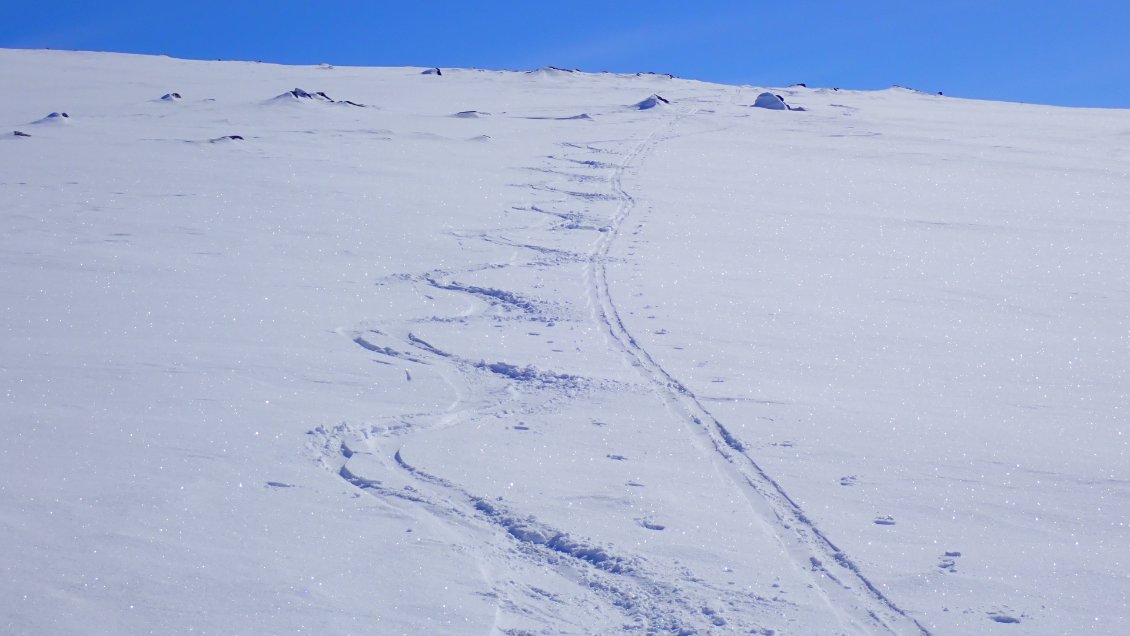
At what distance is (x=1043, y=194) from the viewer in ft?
39.4

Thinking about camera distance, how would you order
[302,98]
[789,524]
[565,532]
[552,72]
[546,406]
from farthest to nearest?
[552,72], [302,98], [546,406], [789,524], [565,532]

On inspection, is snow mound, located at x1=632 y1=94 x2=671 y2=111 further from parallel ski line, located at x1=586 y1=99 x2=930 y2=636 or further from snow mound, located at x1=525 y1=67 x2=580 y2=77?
parallel ski line, located at x1=586 y1=99 x2=930 y2=636

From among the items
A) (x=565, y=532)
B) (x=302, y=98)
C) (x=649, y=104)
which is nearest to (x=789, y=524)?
(x=565, y=532)

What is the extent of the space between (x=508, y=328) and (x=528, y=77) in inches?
884

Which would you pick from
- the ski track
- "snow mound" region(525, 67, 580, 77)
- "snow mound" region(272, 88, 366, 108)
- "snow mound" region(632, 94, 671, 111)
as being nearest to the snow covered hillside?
the ski track

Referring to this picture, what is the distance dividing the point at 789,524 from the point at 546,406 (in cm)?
142

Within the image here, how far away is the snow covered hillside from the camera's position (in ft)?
9.79

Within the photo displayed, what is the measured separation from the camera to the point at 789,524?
3.52 meters

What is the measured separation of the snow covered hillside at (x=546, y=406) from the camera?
9.79 ft

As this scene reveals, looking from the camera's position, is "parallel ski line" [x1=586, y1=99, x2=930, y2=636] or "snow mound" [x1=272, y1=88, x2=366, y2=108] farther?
"snow mound" [x1=272, y1=88, x2=366, y2=108]

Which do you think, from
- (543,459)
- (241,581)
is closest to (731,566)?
(543,459)

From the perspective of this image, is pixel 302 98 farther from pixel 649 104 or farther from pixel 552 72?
pixel 552 72

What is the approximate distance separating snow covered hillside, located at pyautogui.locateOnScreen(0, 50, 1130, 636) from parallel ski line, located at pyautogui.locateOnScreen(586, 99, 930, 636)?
0.02 metres

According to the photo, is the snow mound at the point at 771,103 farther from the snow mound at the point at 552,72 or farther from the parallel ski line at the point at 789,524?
the parallel ski line at the point at 789,524
